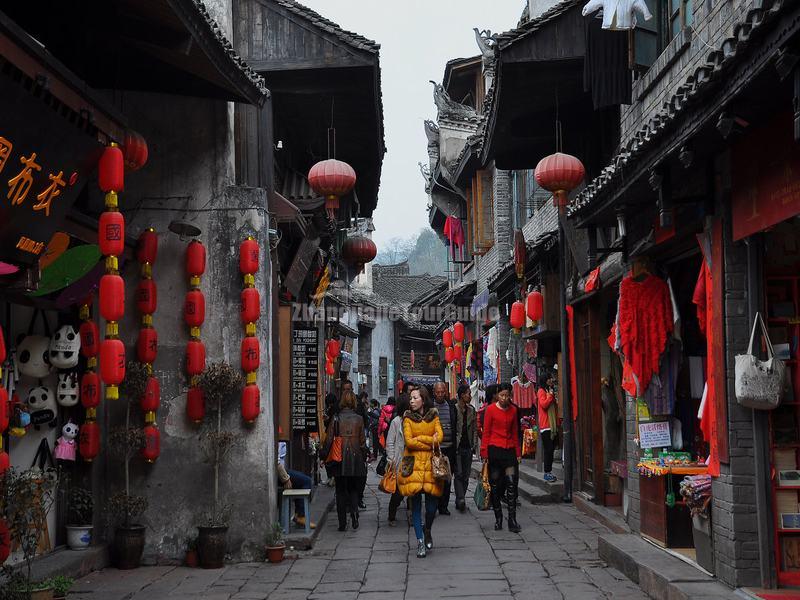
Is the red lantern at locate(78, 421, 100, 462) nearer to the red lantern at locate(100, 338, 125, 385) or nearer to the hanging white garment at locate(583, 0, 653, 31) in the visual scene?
the red lantern at locate(100, 338, 125, 385)

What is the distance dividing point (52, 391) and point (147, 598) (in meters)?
2.39

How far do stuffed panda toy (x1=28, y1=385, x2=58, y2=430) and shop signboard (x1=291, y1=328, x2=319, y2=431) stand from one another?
5.59 m

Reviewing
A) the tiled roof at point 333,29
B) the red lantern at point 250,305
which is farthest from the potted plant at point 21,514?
the tiled roof at point 333,29

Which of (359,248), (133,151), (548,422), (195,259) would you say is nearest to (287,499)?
(195,259)

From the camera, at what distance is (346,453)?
42.1 feet

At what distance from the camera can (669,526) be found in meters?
9.34

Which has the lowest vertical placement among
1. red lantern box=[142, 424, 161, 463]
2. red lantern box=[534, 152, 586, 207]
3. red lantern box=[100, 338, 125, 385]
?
red lantern box=[142, 424, 161, 463]

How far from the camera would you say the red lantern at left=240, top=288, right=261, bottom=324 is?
10805 mm

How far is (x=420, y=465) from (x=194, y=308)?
3077mm

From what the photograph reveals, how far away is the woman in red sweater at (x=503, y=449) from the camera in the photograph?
40.9 feet

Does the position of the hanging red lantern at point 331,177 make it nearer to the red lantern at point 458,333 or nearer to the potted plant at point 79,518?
the potted plant at point 79,518

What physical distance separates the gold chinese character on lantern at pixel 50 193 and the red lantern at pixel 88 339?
9.65ft

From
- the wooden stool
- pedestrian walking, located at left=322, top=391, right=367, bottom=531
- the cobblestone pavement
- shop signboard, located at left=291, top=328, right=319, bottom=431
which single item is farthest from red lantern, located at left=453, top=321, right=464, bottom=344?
the wooden stool

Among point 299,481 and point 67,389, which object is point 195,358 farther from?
point 299,481
